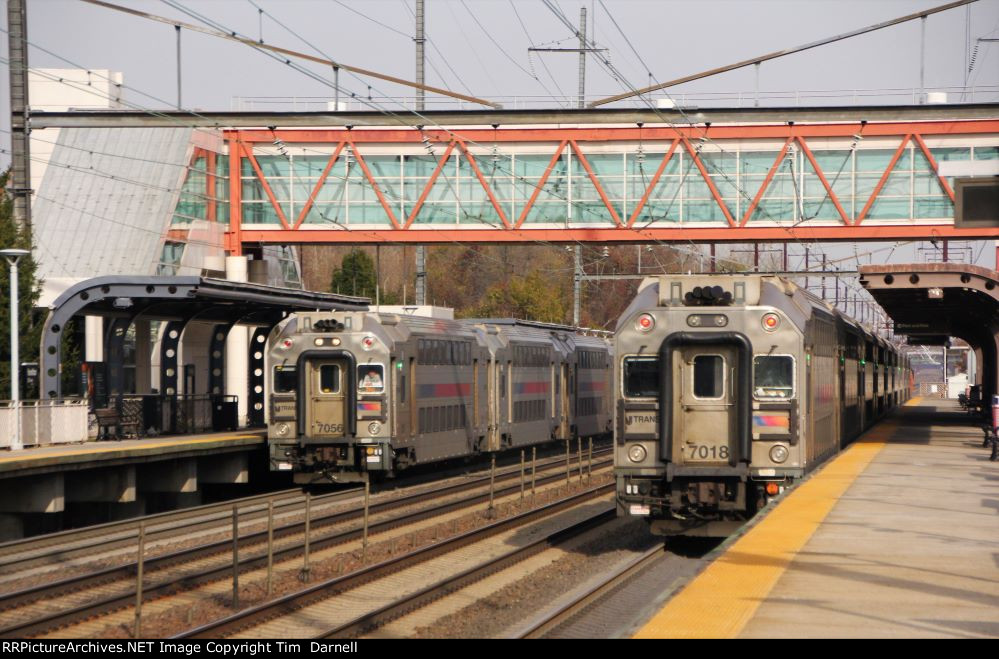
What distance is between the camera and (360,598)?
15.5 m

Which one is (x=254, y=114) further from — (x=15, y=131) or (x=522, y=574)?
(x=522, y=574)

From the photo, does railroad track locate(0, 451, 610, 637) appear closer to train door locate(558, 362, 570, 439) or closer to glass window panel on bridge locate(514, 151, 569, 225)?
train door locate(558, 362, 570, 439)

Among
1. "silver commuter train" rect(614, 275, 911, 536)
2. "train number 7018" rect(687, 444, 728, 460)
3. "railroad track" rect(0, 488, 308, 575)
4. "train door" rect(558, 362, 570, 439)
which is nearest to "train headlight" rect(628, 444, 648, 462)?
"silver commuter train" rect(614, 275, 911, 536)

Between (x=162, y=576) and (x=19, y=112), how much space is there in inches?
514

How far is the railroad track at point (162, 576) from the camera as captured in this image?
550 inches

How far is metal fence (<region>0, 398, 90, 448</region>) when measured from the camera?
2341 centimetres

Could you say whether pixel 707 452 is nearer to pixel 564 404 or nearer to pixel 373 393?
pixel 373 393

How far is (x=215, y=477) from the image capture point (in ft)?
90.7

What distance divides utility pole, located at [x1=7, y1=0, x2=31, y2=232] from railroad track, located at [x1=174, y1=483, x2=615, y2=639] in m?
11.8

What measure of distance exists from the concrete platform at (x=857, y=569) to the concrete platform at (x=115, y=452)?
1162cm

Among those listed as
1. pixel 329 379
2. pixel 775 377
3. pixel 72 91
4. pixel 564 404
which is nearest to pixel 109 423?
pixel 329 379

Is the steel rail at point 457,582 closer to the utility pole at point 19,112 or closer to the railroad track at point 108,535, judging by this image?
the railroad track at point 108,535

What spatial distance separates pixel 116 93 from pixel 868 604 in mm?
50022

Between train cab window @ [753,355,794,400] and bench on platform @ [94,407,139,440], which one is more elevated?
train cab window @ [753,355,794,400]
